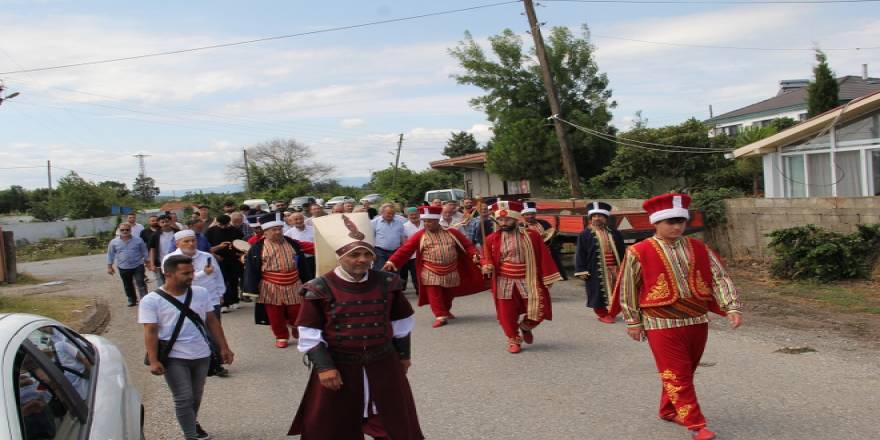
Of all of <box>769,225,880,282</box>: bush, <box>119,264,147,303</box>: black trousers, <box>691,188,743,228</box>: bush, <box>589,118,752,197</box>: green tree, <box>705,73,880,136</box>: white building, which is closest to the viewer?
<box>769,225,880,282</box>: bush

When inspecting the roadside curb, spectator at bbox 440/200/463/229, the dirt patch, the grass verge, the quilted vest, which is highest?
spectator at bbox 440/200/463/229

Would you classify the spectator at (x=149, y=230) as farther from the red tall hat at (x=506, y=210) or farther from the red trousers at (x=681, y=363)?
the red trousers at (x=681, y=363)

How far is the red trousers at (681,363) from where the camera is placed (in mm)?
5141

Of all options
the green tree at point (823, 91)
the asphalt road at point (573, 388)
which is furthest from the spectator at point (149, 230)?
the green tree at point (823, 91)

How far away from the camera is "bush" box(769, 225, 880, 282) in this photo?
12.0 meters

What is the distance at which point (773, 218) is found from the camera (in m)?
14.5

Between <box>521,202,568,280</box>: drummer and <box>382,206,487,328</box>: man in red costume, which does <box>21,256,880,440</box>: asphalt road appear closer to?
<box>382,206,487,328</box>: man in red costume

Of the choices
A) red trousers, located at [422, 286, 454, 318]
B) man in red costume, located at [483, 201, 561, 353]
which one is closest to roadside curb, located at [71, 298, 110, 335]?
red trousers, located at [422, 286, 454, 318]

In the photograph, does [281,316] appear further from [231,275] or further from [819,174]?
[819,174]

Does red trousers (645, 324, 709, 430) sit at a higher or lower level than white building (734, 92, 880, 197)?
lower

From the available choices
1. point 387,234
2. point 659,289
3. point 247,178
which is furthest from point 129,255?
point 247,178

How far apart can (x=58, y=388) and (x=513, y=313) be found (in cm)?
555

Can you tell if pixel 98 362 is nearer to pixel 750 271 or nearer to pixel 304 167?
pixel 750 271

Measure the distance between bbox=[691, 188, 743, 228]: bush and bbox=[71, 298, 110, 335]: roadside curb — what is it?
446 inches
